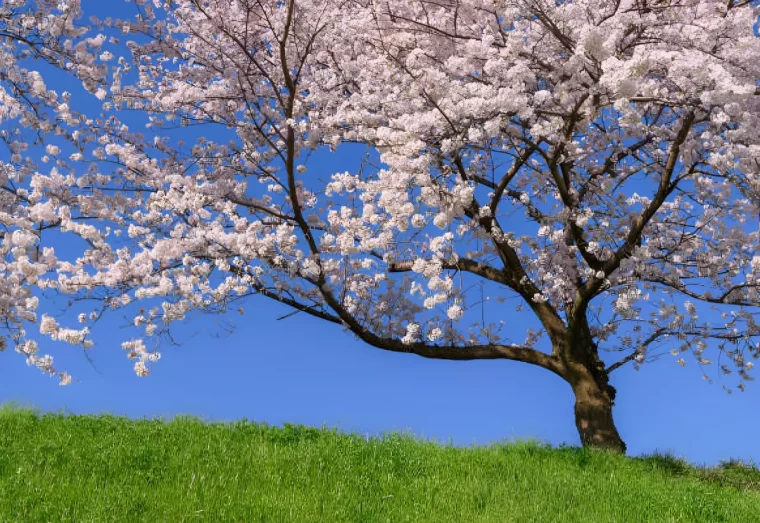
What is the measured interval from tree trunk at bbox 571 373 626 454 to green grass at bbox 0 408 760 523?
3.01 feet

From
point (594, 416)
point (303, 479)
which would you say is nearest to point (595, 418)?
point (594, 416)

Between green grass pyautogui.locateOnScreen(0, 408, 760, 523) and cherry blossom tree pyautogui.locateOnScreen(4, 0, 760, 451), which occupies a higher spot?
cherry blossom tree pyautogui.locateOnScreen(4, 0, 760, 451)

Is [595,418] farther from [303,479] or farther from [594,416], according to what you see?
[303,479]

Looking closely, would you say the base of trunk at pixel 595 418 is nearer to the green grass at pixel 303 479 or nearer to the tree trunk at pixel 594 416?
the tree trunk at pixel 594 416

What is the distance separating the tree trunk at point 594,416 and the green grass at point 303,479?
92 centimetres

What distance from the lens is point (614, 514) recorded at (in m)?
7.28

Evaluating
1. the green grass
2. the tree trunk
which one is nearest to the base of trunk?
the tree trunk

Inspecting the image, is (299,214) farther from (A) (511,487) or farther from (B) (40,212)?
(A) (511,487)

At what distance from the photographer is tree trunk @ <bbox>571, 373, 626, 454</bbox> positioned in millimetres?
10734

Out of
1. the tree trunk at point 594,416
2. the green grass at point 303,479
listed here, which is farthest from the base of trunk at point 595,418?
the green grass at point 303,479

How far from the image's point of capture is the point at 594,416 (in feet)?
35.6

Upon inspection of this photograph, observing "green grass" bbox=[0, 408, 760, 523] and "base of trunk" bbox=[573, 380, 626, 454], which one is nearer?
"green grass" bbox=[0, 408, 760, 523]

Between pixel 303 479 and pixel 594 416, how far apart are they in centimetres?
523

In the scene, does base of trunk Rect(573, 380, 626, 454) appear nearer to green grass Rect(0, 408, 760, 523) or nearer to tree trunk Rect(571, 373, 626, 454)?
tree trunk Rect(571, 373, 626, 454)
